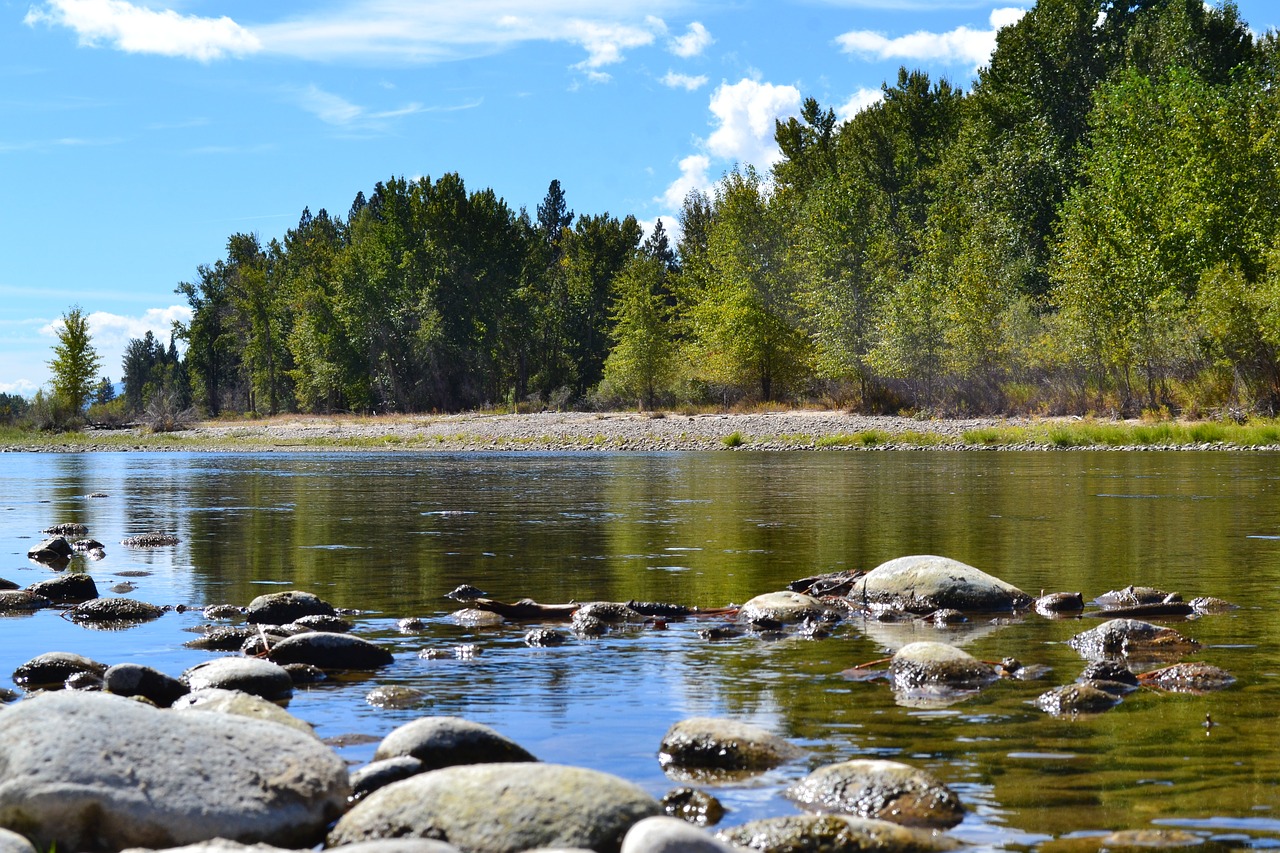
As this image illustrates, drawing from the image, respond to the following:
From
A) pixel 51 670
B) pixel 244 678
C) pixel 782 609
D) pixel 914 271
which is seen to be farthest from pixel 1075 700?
pixel 914 271

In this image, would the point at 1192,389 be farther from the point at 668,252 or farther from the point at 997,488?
the point at 668,252

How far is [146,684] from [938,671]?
19.9ft

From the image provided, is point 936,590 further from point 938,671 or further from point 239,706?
point 239,706

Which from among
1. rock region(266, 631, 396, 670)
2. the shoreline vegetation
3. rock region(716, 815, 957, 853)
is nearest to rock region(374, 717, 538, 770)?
rock region(716, 815, 957, 853)

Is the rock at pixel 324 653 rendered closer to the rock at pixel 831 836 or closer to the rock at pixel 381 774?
the rock at pixel 381 774

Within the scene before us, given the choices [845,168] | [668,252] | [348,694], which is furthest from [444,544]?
[668,252]

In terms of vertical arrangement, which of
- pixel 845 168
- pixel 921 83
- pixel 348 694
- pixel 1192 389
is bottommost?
pixel 348 694

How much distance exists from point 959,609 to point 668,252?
395ft

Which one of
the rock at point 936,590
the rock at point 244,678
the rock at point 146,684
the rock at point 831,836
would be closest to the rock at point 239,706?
the rock at point 146,684

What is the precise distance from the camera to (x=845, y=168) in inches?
3529

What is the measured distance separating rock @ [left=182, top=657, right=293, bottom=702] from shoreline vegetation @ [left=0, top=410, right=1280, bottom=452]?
4676 centimetres

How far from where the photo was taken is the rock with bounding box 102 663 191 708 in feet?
29.8

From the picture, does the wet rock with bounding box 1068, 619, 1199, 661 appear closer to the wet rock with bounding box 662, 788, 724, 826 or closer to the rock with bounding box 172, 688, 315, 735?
the wet rock with bounding box 662, 788, 724, 826

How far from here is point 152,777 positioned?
6.18m
